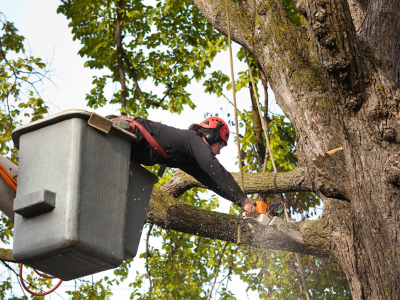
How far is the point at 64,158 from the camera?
218cm

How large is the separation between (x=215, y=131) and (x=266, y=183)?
51.0 inches

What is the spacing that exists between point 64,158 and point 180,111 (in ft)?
21.0

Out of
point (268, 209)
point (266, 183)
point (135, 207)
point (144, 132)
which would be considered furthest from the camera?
point (266, 183)

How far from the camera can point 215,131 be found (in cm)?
336

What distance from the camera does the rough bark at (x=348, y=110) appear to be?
2.14 metres

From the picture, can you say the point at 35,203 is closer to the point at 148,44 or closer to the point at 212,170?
the point at 212,170

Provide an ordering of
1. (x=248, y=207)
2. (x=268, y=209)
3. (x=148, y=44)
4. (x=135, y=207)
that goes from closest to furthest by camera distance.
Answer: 1. (x=135, y=207)
2. (x=248, y=207)
3. (x=268, y=209)
4. (x=148, y=44)

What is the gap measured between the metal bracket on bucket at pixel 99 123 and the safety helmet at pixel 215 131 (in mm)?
1106

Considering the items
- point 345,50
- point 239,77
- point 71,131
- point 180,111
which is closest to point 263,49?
point 345,50

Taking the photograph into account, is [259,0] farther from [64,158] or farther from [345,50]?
[64,158]

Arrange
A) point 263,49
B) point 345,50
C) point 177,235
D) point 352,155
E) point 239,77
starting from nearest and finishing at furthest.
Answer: point 345,50, point 352,155, point 263,49, point 239,77, point 177,235

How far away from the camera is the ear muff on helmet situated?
3.32m

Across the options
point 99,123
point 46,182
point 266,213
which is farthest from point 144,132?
point 266,213

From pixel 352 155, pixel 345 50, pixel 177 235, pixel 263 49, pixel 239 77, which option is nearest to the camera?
pixel 345 50
